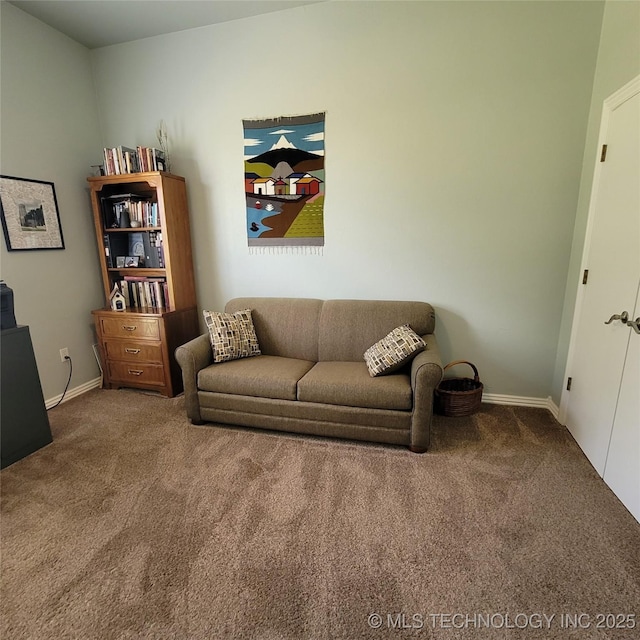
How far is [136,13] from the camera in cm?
263

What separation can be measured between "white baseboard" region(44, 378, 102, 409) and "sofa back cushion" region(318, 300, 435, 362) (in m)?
2.20

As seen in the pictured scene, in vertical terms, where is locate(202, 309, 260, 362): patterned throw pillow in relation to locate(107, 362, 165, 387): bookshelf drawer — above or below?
above

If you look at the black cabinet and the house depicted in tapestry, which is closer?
the black cabinet

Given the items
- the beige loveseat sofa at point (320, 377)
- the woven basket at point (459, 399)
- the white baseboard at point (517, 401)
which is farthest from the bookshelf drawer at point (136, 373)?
the woven basket at point (459, 399)

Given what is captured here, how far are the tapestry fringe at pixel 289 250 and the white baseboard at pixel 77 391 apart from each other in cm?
193

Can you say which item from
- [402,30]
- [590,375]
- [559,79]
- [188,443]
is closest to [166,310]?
[188,443]

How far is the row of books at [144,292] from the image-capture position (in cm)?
309

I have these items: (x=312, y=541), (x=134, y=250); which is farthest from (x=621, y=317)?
(x=134, y=250)

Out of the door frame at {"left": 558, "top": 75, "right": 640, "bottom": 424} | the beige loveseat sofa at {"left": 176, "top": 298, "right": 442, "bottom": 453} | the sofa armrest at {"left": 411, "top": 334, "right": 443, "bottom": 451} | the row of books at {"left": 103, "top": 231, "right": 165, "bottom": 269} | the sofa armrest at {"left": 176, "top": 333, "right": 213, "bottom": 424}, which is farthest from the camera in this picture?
the row of books at {"left": 103, "top": 231, "right": 165, "bottom": 269}

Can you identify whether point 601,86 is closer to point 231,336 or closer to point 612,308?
point 612,308

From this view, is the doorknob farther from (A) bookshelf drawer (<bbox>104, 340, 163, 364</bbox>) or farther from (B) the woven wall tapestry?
(A) bookshelf drawer (<bbox>104, 340, 163, 364</bbox>)

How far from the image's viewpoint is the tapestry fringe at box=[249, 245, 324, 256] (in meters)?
2.93

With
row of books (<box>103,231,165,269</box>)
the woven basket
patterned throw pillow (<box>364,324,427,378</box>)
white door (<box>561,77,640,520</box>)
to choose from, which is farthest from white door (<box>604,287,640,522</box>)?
row of books (<box>103,231,165,269</box>)

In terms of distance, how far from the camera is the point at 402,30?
8.08ft
